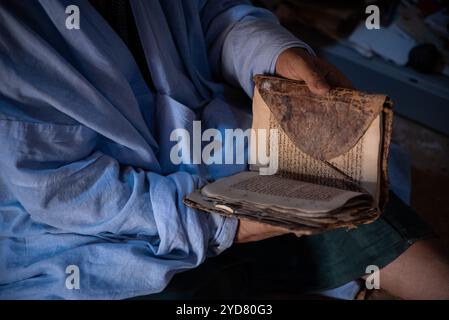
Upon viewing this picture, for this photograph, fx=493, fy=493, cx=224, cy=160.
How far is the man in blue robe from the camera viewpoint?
669 millimetres

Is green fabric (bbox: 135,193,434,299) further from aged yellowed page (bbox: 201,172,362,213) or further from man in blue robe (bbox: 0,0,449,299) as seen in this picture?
aged yellowed page (bbox: 201,172,362,213)

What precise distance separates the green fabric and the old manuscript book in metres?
0.13

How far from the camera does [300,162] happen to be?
0.73 meters

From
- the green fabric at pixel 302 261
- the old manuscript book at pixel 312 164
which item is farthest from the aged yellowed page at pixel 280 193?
the green fabric at pixel 302 261

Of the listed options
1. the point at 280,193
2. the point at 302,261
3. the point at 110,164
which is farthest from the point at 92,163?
the point at 302,261

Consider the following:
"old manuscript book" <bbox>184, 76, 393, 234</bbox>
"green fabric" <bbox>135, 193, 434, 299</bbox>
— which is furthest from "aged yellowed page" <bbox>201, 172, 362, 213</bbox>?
"green fabric" <bbox>135, 193, 434, 299</bbox>

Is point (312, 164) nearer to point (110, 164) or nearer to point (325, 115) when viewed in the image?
point (325, 115)

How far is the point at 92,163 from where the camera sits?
72cm

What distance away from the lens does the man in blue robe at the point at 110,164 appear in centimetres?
67

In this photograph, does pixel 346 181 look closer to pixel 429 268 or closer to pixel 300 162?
pixel 300 162

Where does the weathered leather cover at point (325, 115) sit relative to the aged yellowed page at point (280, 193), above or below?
above

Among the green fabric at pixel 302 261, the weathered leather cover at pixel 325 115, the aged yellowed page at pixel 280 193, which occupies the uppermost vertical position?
the weathered leather cover at pixel 325 115

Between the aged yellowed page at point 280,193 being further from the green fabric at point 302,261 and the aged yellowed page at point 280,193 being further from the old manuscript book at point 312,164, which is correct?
the green fabric at point 302,261
